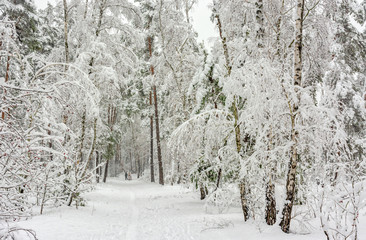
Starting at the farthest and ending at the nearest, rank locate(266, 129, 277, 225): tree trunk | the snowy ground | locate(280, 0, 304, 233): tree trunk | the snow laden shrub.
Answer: the snow laden shrub, locate(266, 129, 277, 225): tree trunk, the snowy ground, locate(280, 0, 304, 233): tree trunk

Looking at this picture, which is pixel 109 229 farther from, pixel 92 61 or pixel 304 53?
pixel 304 53

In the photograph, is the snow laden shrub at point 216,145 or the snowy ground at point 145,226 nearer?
the snowy ground at point 145,226

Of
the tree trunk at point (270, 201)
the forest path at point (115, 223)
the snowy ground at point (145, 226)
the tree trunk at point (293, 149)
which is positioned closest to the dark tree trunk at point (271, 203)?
the tree trunk at point (270, 201)

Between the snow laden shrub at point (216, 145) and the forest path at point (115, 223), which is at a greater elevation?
the snow laden shrub at point (216, 145)

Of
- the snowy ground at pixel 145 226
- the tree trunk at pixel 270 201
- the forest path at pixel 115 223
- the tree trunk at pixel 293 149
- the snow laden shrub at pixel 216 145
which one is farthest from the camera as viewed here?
the snow laden shrub at pixel 216 145

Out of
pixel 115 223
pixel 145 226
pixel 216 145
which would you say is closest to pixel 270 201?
pixel 216 145

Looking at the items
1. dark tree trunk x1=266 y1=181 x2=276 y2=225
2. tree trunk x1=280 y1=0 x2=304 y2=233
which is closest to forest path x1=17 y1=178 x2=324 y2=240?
dark tree trunk x1=266 y1=181 x2=276 y2=225

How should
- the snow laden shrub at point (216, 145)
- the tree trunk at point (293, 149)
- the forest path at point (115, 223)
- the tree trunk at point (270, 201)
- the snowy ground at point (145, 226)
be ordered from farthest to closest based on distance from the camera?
1. the snow laden shrub at point (216, 145)
2. the forest path at point (115, 223)
3. the tree trunk at point (270, 201)
4. the snowy ground at point (145, 226)
5. the tree trunk at point (293, 149)

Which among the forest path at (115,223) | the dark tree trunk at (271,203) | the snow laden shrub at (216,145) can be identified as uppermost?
the snow laden shrub at (216,145)

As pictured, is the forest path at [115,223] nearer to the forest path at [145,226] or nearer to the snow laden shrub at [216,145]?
the forest path at [145,226]

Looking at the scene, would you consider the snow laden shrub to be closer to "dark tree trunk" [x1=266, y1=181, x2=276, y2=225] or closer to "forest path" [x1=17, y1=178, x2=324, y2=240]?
"forest path" [x1=17, y1=178, x2=324, y2=240]

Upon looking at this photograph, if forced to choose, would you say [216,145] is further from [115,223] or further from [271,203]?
[115,223]

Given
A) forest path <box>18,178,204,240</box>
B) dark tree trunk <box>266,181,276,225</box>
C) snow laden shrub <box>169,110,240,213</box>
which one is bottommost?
forest path <box>18,178,204,240</box>

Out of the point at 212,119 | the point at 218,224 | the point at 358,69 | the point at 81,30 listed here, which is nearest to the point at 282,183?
the point at 218,224
